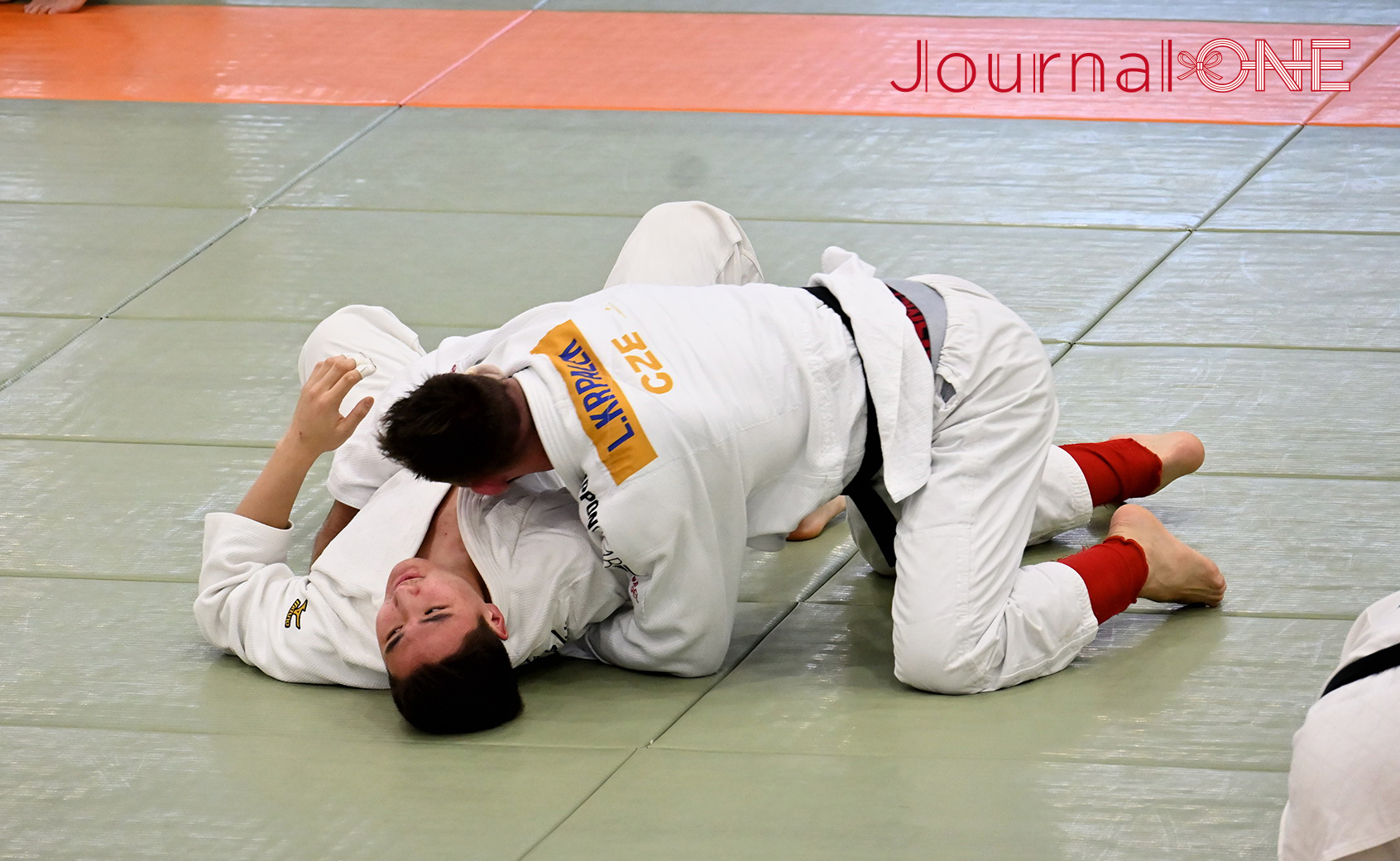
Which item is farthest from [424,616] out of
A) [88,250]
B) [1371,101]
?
[1371,101]

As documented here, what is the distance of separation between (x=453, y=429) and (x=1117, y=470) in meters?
1.40


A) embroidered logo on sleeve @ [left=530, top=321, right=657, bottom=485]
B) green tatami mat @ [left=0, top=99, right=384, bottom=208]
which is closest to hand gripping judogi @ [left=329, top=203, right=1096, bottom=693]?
embroidered logo on sleeve @ [left=530, top=321, right=657, bottom=485]

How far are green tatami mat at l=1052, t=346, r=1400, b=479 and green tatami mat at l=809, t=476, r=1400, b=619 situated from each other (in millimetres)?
95

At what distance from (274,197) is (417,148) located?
604 millimetres

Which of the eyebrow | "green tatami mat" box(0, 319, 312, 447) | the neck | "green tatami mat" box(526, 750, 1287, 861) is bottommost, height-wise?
"green tatami mat" box(526, 750, 1287, 861)

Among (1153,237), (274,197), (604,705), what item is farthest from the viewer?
(274,197)

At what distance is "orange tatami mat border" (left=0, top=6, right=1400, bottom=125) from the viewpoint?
557 cm

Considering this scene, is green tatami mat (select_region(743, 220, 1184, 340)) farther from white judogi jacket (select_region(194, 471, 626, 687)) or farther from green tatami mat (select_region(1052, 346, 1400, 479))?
white judogi jacket (select_region(194, 471, 626, 687))

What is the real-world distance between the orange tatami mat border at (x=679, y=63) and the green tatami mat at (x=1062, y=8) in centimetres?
10

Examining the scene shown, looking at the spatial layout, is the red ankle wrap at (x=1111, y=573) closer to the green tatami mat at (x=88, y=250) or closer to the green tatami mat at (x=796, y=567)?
the green tatami mat at (x=796, y=567)

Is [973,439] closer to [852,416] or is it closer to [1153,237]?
[852,416]

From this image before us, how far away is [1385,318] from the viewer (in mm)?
3846

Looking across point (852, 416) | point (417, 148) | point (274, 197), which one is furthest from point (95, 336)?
point (852, 416)

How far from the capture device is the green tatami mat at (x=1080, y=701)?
2.34m
